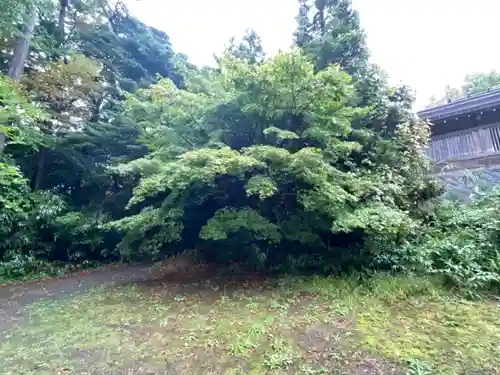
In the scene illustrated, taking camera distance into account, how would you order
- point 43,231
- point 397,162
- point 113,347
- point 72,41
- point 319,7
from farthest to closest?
1. point 72,41
2. point 319,7
3. point 43,231
4. point 397,162
5. point 113,347

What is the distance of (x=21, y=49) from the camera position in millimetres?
8242

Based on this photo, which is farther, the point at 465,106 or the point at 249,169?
the point at 465,106

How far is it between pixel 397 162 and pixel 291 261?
3.09m

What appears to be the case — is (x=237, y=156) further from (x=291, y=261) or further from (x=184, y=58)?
(x=184, y=58)

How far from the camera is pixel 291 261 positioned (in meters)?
5.96

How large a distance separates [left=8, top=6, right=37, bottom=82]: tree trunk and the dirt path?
17.6ft

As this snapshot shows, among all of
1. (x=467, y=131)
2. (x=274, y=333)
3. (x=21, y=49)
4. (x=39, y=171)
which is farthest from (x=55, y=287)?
(x=467, y=131)

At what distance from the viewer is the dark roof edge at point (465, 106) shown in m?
7.65

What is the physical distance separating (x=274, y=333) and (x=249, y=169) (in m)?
2.45

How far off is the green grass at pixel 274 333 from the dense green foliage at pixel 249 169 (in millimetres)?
895

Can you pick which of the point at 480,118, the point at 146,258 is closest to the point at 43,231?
the point at 146,258

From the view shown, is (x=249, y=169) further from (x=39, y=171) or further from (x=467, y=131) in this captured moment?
(x=39, y=171)

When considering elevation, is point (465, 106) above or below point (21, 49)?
below

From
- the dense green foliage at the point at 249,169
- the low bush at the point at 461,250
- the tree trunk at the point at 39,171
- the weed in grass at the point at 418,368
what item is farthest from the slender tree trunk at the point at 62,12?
the weed in grass at the point at 418,368
